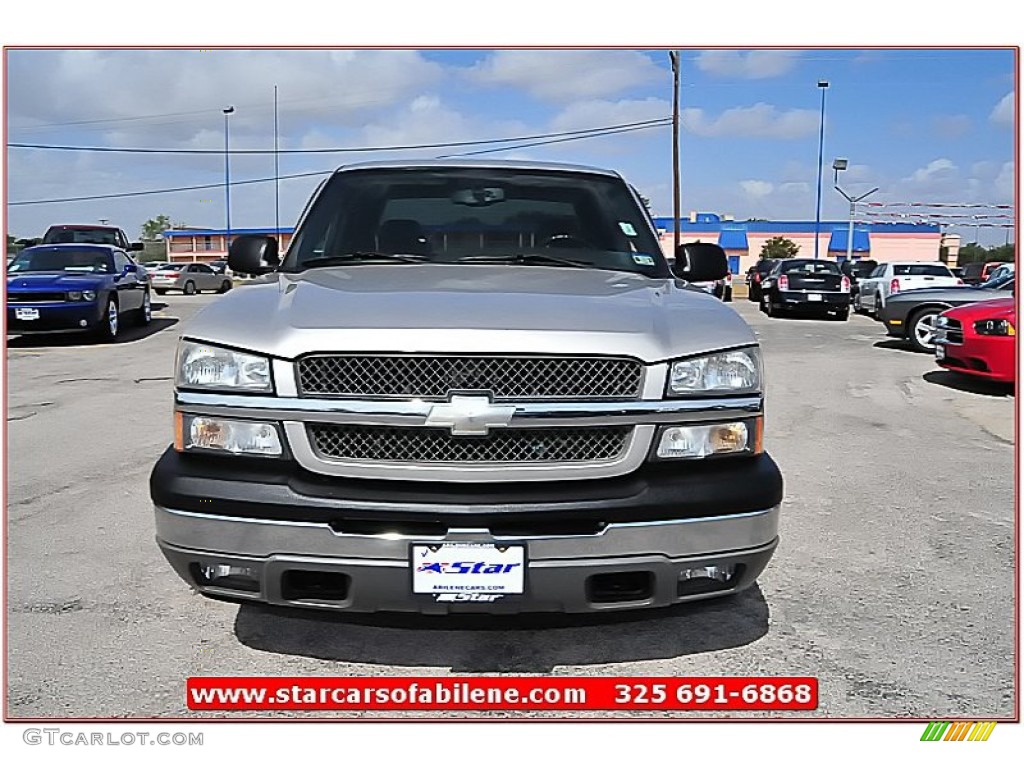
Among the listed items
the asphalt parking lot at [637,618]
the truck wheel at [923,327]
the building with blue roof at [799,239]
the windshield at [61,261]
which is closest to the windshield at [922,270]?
the truck wheel at [923,327]

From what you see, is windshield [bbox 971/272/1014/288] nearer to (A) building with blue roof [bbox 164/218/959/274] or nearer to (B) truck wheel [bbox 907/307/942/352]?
(B) truck wheel [bbox 907/307/942/352]

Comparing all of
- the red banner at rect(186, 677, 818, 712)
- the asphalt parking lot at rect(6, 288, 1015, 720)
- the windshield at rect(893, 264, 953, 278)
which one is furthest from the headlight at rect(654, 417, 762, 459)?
the windshield at rect(893, 264, 953, 278)

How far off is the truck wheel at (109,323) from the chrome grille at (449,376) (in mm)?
12818

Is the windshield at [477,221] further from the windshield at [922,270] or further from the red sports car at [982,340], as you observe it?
the windshield at [922,270]

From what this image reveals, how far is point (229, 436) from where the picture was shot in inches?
125

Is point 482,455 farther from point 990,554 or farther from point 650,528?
point 990,554

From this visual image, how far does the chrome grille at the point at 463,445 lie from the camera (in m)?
3.12

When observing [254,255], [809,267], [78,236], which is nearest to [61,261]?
[78,236]

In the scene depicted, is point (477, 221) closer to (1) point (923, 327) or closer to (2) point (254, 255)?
(2) point (254, 255)

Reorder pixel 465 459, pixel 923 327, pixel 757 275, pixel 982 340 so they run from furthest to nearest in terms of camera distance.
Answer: pixel 757 275 → pixel 923 327 → pixel 982 340 → pixel 465 459

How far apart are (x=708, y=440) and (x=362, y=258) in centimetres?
187

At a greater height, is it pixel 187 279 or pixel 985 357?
pixel 187 279

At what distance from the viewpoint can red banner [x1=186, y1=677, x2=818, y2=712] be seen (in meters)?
3.34

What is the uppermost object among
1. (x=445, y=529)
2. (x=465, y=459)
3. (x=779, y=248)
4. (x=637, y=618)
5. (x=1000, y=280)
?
(x=779, y=248)
